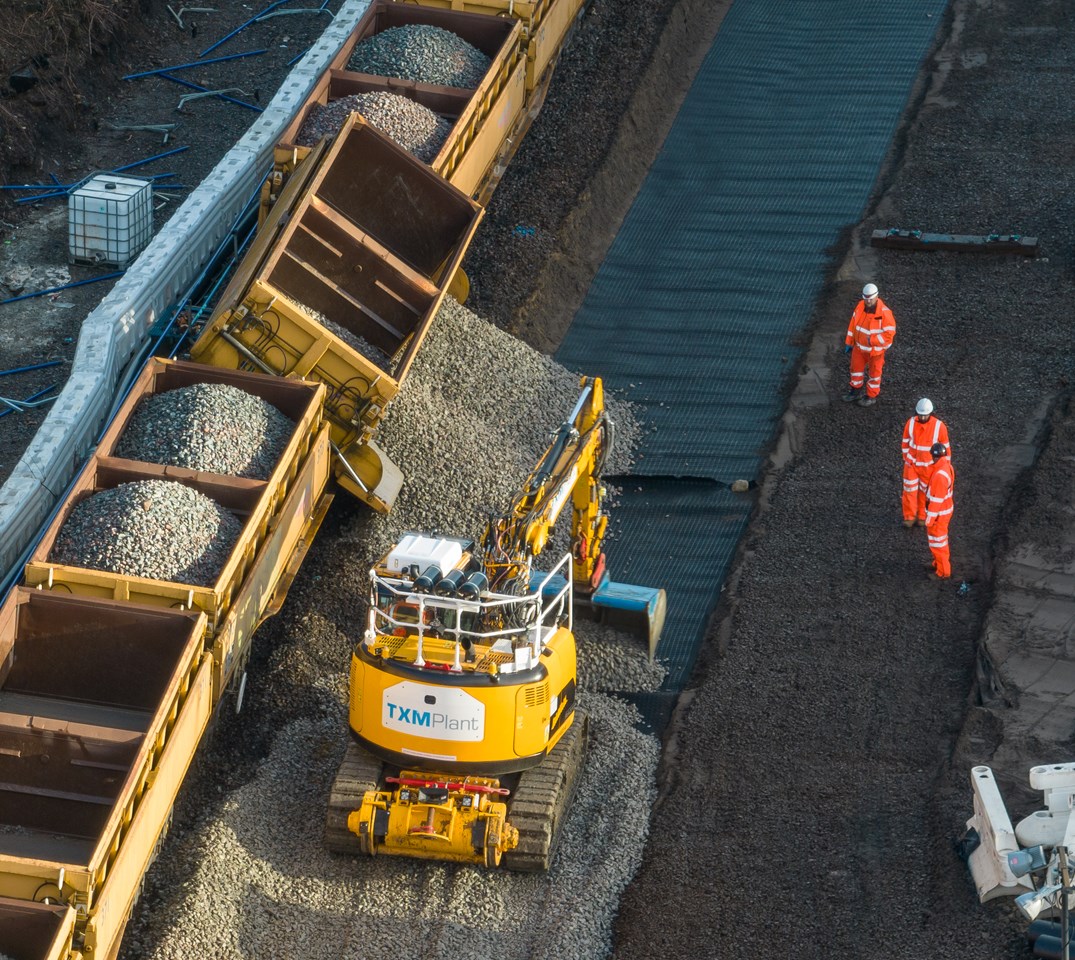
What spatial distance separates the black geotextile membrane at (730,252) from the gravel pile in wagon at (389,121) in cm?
311

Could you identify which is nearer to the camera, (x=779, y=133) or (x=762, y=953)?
(x=762, y=953)

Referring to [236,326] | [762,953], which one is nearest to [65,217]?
[236,326]

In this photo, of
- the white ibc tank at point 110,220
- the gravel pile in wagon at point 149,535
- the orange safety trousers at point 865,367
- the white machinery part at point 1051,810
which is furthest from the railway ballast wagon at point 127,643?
the orange safety trousers at point 865,367

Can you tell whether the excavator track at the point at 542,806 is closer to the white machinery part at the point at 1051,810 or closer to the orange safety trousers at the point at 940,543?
the white machinery part at the point at 1051,810

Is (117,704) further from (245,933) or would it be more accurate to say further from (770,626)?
(770,626)

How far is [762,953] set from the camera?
38.1 ft

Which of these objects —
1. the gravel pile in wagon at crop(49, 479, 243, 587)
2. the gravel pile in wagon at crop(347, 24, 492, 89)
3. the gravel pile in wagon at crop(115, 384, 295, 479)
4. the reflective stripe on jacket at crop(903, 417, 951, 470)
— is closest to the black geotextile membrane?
the reflective stripe on jacket at crop(903, 417, 951, 470)

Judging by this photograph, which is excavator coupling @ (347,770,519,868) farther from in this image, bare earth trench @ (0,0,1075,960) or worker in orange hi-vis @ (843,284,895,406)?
worker in orange hi-vis @ (843,284,895,406)

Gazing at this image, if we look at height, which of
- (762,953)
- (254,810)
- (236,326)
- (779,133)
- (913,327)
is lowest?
(762,953)

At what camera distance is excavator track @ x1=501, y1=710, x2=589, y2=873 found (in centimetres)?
1215

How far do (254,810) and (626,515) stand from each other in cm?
534

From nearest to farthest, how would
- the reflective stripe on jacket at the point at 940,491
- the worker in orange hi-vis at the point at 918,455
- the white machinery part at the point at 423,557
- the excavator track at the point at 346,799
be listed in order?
1. the excavator track at the point at 346,799
2. the white machinery part at the point at 423,557
3. the reflective stripe on jacket at the point at 940,491
4. the worker in orange hi-vis at the point at 918,455

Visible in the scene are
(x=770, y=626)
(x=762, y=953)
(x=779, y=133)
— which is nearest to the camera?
(x=762, y=953)

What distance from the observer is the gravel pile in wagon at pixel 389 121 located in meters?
17.2
